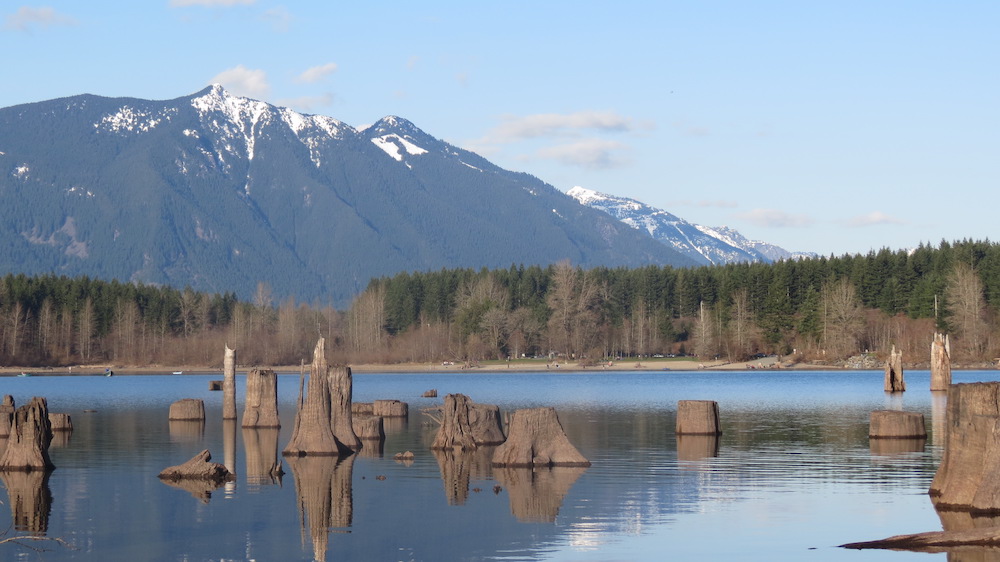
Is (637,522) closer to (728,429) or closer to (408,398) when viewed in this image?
(728,429)

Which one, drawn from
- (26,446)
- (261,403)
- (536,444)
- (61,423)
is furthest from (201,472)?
(61,423)

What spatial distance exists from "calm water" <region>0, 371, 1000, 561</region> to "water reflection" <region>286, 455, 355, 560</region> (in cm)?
8

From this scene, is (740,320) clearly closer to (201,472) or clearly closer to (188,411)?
(188,411)

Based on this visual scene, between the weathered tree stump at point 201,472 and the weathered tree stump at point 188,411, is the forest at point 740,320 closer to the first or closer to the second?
the weathered tree stump at point 188,411

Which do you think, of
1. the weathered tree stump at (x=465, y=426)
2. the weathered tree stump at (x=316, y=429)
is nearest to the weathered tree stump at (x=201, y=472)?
the weathered tree stump at (x=316, y=429)

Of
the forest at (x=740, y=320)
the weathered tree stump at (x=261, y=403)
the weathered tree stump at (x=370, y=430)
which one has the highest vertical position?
the forest at (x=740, y=320)

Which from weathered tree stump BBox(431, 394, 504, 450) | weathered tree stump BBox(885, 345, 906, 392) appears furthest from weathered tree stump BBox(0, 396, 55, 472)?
weathered tree stump BBox(885, 345, 906, 392)

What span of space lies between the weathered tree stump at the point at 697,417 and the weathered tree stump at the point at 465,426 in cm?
635

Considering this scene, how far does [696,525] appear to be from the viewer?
26031mm

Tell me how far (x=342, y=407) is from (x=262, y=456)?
10.1ft

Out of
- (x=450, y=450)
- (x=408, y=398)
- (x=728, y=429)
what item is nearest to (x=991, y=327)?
(x=408, y=398)

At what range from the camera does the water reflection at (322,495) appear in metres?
25.6

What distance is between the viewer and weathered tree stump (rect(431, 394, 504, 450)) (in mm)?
42406

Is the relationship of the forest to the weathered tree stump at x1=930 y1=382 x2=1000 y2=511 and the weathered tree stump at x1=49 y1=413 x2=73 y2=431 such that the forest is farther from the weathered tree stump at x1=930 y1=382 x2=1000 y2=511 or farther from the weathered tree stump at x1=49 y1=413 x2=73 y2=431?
the weathered tree stump at x1=930 y1=382 x2=1000 y2=511
